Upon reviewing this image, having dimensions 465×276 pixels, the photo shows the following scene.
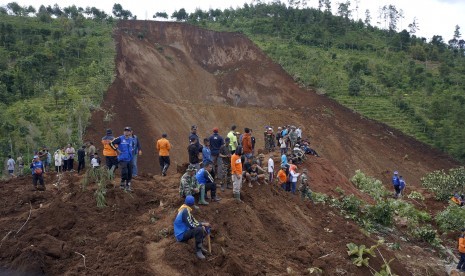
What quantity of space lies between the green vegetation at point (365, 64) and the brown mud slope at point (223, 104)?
2159 mm

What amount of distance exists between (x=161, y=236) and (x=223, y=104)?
3114 centimetres

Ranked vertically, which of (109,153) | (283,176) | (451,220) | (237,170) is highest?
(109,153)

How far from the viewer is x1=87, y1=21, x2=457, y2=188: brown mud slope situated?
32.0 metres

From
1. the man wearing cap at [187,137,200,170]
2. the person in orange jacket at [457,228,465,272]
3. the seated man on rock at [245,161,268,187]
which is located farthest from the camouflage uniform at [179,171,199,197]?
the person in orange jacket at [457,228,465,272]

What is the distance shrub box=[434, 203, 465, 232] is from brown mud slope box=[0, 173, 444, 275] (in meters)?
3.66

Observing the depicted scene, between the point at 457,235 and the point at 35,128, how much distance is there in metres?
21.1

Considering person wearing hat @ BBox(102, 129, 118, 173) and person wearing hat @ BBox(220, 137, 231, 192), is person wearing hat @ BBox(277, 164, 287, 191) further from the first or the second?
person wearing hat @ BBox(102, 129, 118, 173)

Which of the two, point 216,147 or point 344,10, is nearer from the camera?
point 216,147

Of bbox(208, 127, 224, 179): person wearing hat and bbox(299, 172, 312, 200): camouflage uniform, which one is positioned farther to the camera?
bbox(299, 172, 312, 200): camouflage uniform

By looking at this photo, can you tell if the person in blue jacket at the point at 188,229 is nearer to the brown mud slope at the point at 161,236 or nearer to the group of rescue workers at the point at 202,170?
the group of rescue workers at the point at 202,170

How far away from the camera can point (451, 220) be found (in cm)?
1759

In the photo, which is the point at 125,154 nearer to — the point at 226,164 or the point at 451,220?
the point at 226,164

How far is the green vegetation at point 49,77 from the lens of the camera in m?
24.8

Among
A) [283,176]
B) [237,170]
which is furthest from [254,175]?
[283,176]
